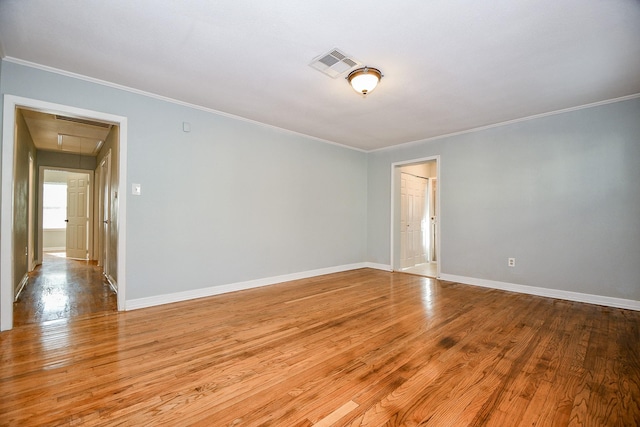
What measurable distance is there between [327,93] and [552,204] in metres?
3.53

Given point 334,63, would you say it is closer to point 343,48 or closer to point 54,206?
point 343,48

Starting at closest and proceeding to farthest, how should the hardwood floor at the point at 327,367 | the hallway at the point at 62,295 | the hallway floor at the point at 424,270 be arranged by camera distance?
the hardwood floor at the point at 327,367 → the hallway at the point at 62,295 → the hallway floor at the point at 424,270

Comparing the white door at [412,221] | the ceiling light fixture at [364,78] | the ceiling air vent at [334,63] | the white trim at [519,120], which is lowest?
the white door at [412,221]

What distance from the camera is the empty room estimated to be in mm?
1915

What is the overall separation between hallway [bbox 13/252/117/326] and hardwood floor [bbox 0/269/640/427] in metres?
0.35

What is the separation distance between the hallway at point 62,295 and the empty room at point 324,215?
6 centimetres

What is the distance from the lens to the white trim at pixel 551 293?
360 cm

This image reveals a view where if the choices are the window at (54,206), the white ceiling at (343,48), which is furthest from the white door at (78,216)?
the white ceiling at (343,48)

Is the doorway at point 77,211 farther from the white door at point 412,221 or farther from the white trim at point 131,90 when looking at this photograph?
the white door at point 412,221

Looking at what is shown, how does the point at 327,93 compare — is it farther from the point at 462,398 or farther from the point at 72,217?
the point at 72,217

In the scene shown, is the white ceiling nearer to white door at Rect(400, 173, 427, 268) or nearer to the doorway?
white door at Rect(400, 173, 427, 268)

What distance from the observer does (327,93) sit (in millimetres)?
3494

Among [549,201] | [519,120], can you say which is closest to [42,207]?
[519,120]

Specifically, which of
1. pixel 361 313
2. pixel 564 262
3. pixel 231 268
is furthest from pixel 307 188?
pixel 564 262
